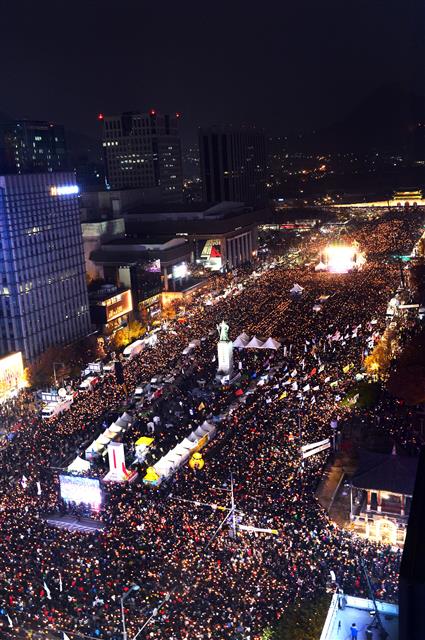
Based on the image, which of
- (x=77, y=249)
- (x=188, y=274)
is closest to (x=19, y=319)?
(x=77, y=249)

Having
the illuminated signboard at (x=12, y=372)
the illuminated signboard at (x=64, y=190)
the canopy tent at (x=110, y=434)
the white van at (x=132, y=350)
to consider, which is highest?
the illuminated signboard at (x=64, y=190)

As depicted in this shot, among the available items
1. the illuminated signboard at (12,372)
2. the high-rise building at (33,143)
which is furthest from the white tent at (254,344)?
the high-rise building at (33,143)

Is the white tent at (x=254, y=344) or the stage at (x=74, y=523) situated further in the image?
the white tent at (x=254, y=344)

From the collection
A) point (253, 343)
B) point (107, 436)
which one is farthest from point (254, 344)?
point (107, 436)

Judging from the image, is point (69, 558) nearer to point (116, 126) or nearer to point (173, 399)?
point (173, 399)

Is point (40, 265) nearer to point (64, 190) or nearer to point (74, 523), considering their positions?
point (64, 190)

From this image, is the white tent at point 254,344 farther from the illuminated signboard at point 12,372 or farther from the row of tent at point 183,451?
the illuminated signboard at point 12,372
